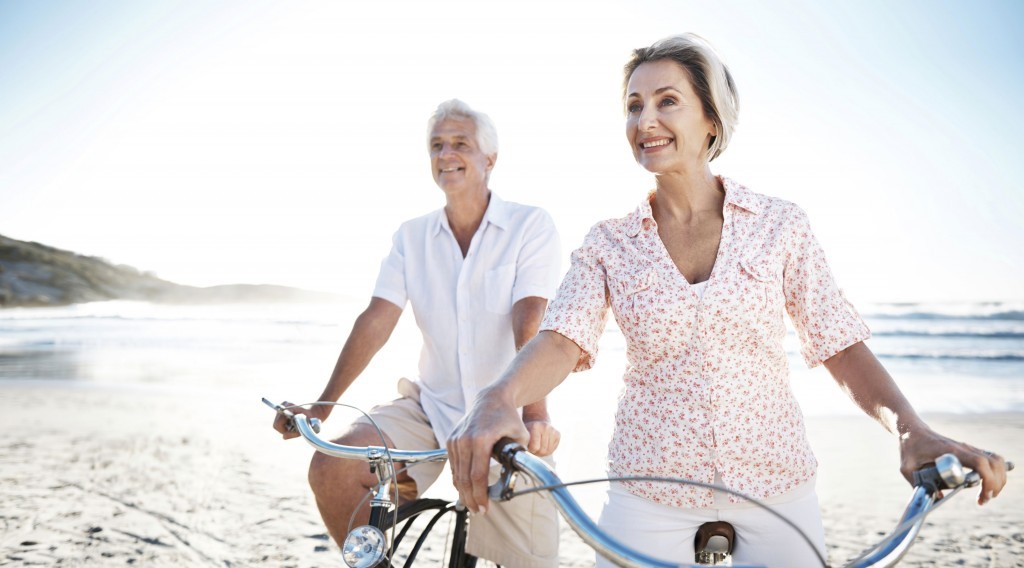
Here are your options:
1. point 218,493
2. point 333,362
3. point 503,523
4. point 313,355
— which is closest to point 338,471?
point 503,523

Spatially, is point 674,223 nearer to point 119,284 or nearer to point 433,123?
point 433,123

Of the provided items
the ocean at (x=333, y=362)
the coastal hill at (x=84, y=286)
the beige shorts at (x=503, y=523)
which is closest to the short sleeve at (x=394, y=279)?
the beige shorts at (x=503, y=523)

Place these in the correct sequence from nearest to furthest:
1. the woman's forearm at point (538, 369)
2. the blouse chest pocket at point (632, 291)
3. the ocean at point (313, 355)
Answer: the woman's forearm at point (538, 369), the blouse chest pocket at point (632, 291), the ocean at point (313, 355)

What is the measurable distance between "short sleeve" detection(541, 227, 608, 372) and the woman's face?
0.86ft

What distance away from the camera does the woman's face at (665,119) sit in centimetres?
206

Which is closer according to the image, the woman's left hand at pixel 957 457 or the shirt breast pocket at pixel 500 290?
the woman's left hand at pixel 957 457

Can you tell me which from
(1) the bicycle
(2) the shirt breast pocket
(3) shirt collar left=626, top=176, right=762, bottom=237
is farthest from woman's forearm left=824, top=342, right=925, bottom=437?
(2) the shirt breast pocket

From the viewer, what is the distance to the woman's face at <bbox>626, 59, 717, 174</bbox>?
2.06 metres

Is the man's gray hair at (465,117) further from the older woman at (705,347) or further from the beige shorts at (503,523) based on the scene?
the older woman at (705,347)

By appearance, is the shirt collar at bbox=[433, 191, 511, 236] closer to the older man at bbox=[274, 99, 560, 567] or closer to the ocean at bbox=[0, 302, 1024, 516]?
the older man at bbox=[274, 99, 560, 567]

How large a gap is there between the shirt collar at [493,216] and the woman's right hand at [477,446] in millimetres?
1925

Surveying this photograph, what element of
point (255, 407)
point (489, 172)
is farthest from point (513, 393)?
point (255, 407)

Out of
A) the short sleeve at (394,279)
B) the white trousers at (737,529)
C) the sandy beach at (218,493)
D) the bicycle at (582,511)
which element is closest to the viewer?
the bicycle at (582,511)

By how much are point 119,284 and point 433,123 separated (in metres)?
35.9
